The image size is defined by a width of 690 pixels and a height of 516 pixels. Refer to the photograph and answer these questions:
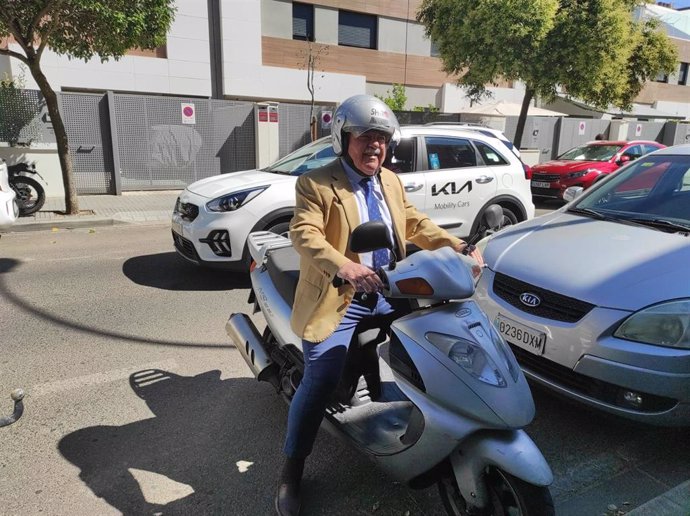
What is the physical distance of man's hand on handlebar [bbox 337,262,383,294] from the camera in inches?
77.9

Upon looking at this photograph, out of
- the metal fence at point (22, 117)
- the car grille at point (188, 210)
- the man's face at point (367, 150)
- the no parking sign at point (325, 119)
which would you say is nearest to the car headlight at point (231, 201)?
the car grille at point (188, 210)

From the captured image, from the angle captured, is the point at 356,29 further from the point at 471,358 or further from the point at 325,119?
the point at 471,358

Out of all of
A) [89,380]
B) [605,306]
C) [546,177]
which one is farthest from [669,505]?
[546,177]

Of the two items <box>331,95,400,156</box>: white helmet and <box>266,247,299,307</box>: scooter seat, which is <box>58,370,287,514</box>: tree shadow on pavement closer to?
<box>266,247,299,307</box>: scooter seat

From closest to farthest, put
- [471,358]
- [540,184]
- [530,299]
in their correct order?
[471,358]
[530,299]
[540,184]

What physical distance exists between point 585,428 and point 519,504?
1.53 m

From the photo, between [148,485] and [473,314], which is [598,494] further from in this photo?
[148,485]

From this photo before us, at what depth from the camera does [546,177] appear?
43.2 feet

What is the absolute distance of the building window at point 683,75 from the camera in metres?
37.9

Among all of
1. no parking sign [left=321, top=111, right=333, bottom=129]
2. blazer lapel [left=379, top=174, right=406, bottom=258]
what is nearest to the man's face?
blazer lapel [left=379, top=174, right=406, bottom=258]

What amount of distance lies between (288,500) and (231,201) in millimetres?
3784

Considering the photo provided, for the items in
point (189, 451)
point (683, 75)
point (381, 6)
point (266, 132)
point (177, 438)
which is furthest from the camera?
point (683, 75)

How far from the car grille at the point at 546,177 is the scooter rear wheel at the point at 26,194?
1107cm

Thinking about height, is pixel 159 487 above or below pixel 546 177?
below
